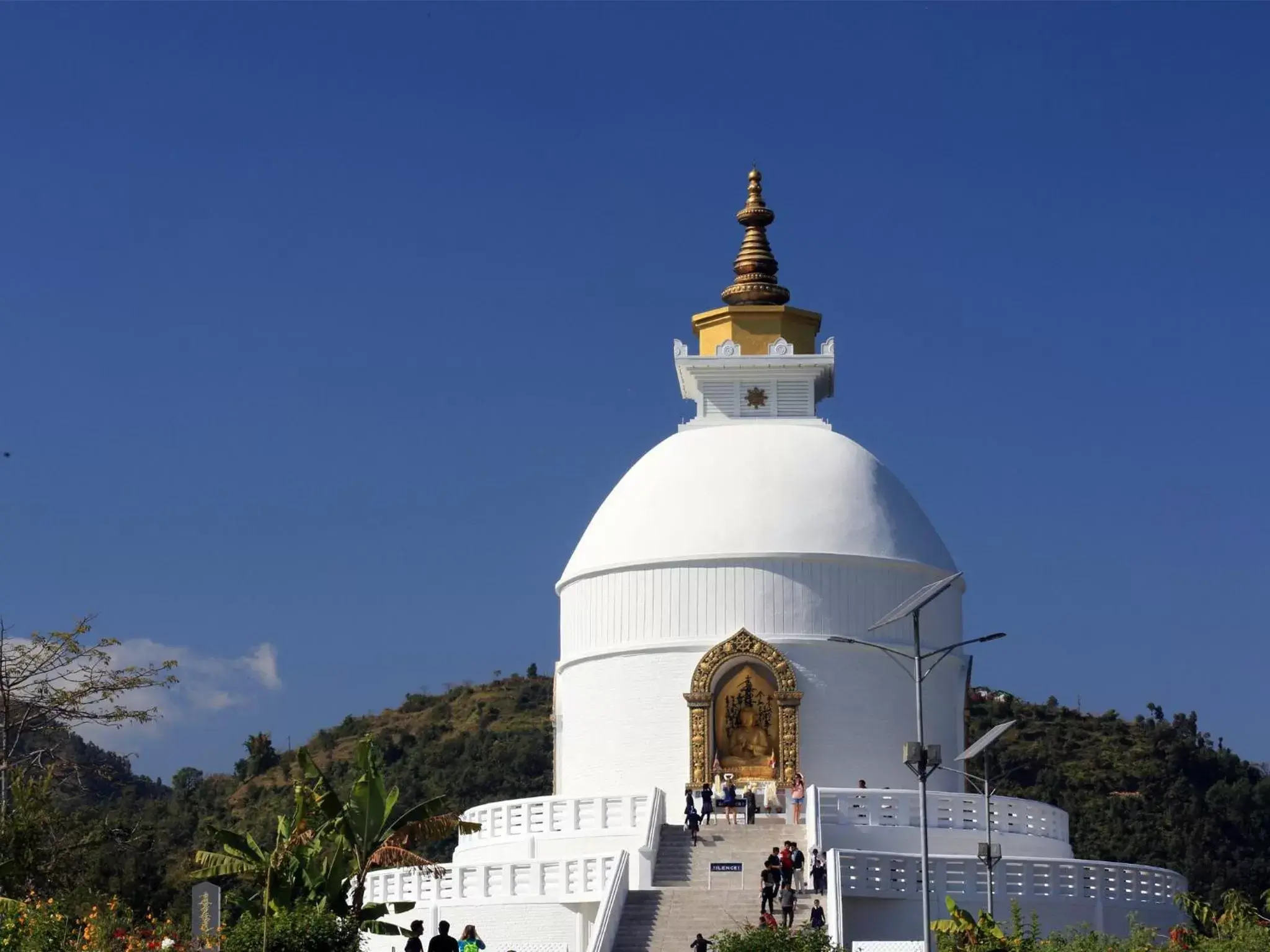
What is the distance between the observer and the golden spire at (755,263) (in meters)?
46.0

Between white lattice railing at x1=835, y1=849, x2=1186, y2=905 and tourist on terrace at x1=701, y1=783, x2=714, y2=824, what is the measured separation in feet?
12.7

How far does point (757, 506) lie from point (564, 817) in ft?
25.4

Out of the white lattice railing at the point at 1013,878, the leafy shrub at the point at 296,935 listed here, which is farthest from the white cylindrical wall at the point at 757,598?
the leafy shrub at the point at 296,935

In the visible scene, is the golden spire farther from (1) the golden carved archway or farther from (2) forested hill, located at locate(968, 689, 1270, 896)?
(2) forested hill, located at locate(968, 689, 1270, 896)

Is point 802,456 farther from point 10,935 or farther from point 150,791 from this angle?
point 150,791

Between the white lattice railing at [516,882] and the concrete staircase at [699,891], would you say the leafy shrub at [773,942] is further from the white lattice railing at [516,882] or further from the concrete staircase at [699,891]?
the white lattice railing at [516,882]

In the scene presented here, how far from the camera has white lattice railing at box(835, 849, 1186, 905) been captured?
3269 cm

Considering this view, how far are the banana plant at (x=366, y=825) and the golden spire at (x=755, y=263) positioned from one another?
18.0 meters

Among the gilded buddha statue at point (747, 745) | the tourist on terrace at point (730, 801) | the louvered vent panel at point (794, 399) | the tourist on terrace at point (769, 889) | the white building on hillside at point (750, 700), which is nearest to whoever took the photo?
the tourist on terrace at point (769, 889)

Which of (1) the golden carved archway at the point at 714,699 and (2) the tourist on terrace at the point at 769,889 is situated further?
(1) the golden carved archway at the point at 714,699

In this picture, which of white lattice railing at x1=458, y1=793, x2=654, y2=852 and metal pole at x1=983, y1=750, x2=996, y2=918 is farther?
white lattice railing at x1=458, y1=793, x2=654, y2=852

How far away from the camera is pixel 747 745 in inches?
1571

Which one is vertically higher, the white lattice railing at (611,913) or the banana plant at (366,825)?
the banana plant at (366,825)

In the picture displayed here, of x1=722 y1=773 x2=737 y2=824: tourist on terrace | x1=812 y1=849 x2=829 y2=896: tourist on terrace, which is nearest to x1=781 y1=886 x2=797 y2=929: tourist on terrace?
x1=812 y1=849 x2=829 y2=896: tourist on terrace
